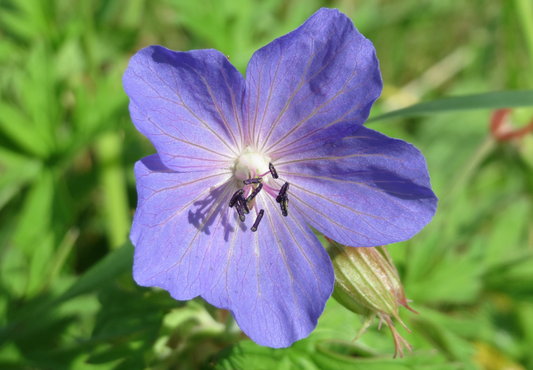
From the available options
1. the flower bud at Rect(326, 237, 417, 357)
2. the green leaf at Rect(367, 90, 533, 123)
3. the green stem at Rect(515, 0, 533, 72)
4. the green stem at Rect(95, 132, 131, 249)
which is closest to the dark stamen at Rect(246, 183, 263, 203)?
the flower bud at Rect(326, 237, 417, 357)

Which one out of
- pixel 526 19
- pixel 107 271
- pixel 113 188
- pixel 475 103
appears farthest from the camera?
pixel 526 19

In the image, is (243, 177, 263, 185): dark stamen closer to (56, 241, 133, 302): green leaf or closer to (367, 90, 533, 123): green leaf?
(56, 241, 133, 302): green leaf

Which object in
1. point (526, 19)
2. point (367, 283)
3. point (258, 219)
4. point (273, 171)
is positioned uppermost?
point (526, 19)

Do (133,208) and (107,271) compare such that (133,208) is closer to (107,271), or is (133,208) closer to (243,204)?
(107,271)

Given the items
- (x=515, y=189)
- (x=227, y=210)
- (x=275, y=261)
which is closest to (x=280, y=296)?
(x=275, y=261)

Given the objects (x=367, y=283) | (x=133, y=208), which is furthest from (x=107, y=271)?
(x=133, y=208)

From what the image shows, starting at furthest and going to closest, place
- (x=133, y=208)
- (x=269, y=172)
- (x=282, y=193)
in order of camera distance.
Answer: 1. (x=133, y=208)
2. (x=269, y=172)
3. (x=282, y=193)

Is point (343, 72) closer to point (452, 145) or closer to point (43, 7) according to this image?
point (43, 7)
